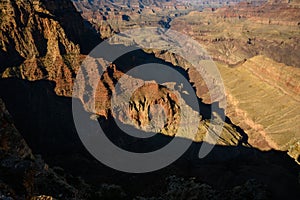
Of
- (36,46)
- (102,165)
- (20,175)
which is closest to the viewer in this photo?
(20,175)

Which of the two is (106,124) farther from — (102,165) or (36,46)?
(36,46)

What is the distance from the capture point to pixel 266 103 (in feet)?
593

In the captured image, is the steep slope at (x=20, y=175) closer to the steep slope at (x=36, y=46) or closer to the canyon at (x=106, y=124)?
the canyon at (x=106, y=124)

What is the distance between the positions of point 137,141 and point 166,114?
2398 cm

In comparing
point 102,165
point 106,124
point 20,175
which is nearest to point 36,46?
point 106,124

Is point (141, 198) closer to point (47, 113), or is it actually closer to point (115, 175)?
point (115, 175)

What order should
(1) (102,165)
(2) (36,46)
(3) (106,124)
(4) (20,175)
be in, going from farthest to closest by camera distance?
1. (2) (36,46)
2. (3) (106,124)
3. (1) (102,165)
4. (4) (20,175)

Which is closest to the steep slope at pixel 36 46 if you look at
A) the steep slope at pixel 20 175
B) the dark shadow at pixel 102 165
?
the dark shadow at pixel 102 165

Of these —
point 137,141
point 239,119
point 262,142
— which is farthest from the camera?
point 239,119

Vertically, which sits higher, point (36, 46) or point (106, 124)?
point (36, 46)

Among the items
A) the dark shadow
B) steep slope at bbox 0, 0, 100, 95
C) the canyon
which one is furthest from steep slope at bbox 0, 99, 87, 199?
steep slope at bbox 0, 0, 100, 95

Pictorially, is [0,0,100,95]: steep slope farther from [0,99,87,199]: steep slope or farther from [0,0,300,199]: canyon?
[0,99,87,199]: steep slope

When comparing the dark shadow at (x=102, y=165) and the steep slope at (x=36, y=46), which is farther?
the steep slope at (x=36, y=46)

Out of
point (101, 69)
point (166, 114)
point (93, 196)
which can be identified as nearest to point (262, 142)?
point (166, 114)
